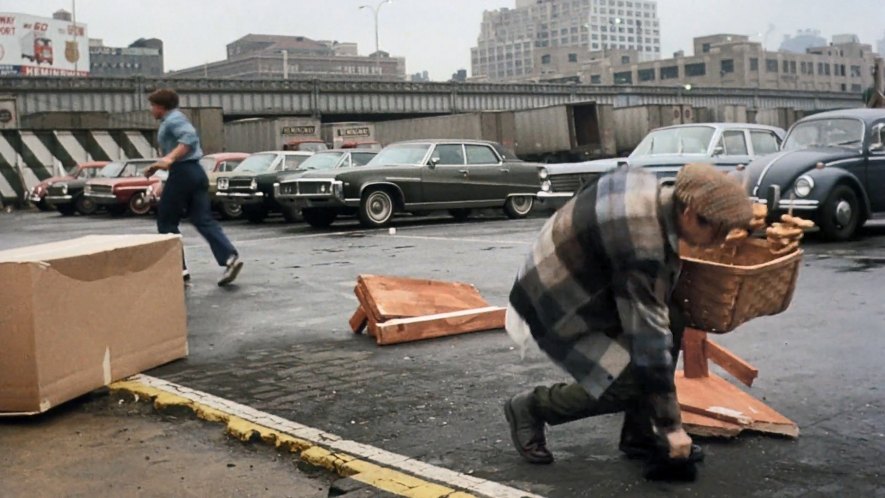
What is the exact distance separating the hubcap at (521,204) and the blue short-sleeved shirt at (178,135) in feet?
36.4

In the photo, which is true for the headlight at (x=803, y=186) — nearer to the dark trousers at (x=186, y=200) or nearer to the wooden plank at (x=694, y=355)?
the dark trousers at (x=186, y=200)

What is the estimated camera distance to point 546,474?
3.88 meters

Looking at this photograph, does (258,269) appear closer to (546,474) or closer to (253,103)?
(546,474)

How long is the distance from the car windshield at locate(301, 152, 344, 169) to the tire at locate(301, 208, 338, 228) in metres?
1.80

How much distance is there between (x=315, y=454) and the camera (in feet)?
13.6

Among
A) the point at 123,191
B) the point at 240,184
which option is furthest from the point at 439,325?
the point at 123,191

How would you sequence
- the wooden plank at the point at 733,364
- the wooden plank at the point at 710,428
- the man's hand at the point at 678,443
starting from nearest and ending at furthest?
the man's hand at the point at 678,443, the wooden plank at the point at 710,428, the wooden plank at the point at 733,364

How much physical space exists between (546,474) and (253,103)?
62.6 meters

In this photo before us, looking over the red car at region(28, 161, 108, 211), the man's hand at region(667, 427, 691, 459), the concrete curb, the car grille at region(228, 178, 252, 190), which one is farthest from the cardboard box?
the red car at region(28, 161, 108, 211)

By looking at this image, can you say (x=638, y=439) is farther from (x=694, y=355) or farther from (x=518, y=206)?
(x=518, y=206)

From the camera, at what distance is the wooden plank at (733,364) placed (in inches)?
185

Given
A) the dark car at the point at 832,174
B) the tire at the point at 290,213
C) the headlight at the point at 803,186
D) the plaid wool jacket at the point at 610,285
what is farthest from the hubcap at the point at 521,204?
the plaid wool jacket at the point at 610,285

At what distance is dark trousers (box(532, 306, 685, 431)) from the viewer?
359cm

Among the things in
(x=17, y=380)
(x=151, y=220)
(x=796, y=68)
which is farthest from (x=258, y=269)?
(x=796, y=68)
